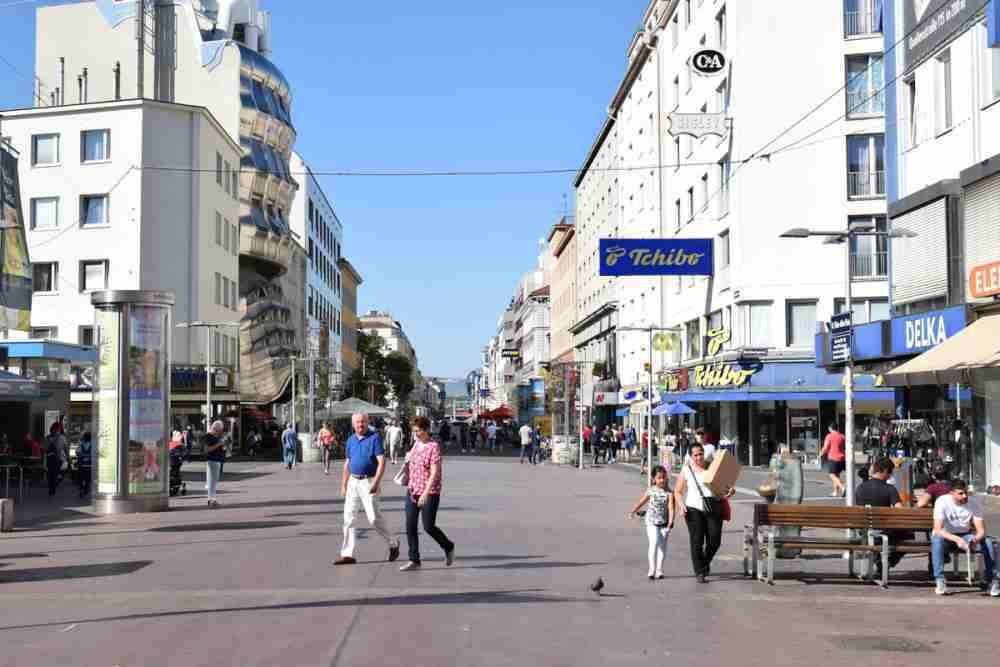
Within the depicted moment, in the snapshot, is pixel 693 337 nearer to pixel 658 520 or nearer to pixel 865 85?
pixel 865 85

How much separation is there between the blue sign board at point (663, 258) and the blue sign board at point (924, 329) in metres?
17.6

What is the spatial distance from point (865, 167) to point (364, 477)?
32165 millimetres

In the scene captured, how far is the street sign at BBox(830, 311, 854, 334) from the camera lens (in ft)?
54.6

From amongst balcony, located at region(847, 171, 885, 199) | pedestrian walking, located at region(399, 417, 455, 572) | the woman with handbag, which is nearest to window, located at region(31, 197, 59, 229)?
A: balcony, located at region(847, 171, 885, 199)

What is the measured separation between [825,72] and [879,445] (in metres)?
17.2

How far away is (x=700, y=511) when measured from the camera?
Result: 13.2m

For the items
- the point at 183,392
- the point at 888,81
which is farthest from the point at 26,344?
the point at 888,81

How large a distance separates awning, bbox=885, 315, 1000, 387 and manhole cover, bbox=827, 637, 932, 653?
Answer: 10.6 m

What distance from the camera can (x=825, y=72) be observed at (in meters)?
42.9

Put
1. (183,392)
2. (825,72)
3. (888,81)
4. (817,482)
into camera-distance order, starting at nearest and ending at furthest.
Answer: (888,81) < (817,482) < (825,72) < (183,392)

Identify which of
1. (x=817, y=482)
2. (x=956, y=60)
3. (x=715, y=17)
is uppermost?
(x=715, y=17)

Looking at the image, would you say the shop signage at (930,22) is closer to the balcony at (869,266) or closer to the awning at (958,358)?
the awning at (958,358)

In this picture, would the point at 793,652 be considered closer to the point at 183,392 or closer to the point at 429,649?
the point at 429,649

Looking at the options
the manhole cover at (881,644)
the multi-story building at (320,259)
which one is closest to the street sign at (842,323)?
the manhole cover at (881,644)
